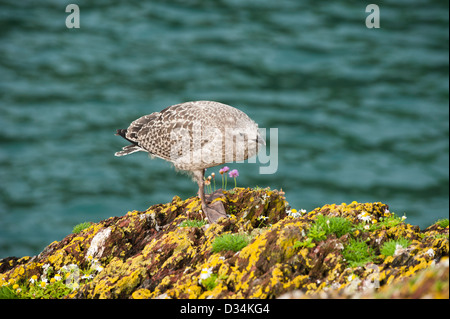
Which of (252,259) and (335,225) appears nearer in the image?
(252,259)

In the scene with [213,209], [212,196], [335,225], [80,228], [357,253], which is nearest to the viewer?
[357,253]

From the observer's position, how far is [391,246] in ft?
21.5

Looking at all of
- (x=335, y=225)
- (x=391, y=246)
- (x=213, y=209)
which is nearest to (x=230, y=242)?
(x=335, y=225)

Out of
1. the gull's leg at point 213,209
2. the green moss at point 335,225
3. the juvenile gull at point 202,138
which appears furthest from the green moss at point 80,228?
the green moss at point 335,225

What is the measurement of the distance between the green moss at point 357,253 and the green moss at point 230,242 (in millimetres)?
1244

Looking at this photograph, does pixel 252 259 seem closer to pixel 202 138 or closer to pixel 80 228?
pixel 202 138

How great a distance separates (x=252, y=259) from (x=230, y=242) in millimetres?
489

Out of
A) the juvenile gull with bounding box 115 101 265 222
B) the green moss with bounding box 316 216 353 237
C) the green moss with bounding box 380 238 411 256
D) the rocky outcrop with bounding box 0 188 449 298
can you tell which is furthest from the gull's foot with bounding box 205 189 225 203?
the green moss with bounding box 380 238 411 256

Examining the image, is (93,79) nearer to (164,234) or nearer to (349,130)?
(349,130)

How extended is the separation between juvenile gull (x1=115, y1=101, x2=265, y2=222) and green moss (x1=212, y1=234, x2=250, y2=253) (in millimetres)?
1178

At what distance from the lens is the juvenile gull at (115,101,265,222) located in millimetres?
8844

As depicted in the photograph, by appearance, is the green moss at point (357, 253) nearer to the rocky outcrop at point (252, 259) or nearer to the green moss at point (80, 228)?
the rocky outcrop at point (252, 259)

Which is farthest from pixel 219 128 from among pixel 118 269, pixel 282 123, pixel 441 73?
pixel 441 73
